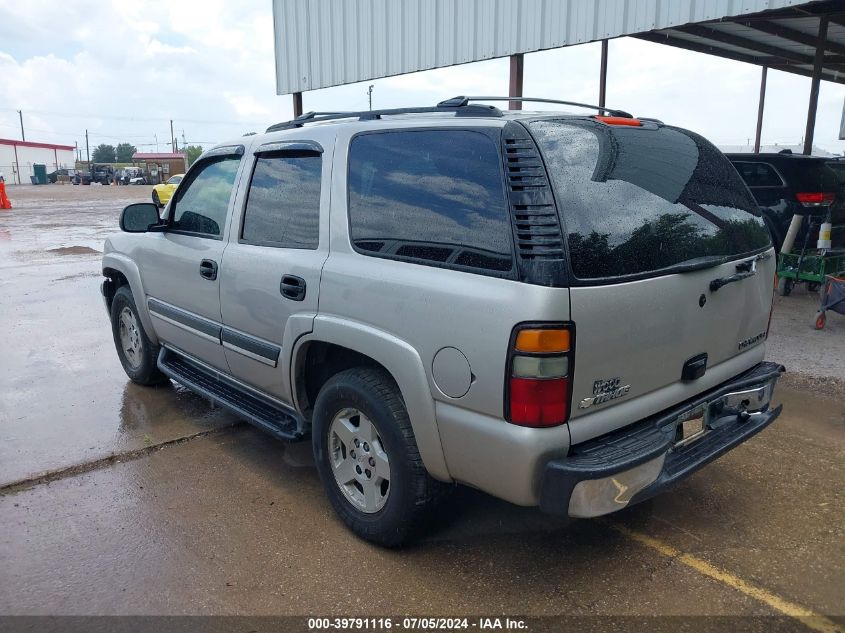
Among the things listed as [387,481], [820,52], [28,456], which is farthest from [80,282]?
[820,52]

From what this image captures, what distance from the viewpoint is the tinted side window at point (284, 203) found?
3.42 m

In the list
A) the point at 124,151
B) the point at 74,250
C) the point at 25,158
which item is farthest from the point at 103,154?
the point at 74,250

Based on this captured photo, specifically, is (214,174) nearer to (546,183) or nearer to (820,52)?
(546,183)

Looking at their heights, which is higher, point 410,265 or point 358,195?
point 358,195

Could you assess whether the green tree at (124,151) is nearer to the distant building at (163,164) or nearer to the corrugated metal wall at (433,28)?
the distant building at (163,164)

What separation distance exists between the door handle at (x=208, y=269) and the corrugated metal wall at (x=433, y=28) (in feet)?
19.3

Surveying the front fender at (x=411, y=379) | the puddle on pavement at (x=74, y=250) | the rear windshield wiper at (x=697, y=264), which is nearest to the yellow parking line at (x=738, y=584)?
the front fender at (x=411, y=379)

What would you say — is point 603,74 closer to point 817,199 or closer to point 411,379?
point 817,199

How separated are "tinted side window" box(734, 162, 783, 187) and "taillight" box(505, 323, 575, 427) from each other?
26.1ft

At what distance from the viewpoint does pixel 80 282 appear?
1020cm

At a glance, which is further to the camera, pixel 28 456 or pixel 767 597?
pixel 28 456

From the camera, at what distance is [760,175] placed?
9.09 m

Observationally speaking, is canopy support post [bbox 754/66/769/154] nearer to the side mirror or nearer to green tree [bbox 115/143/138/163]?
the side mirror

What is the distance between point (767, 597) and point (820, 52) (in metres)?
11.3
